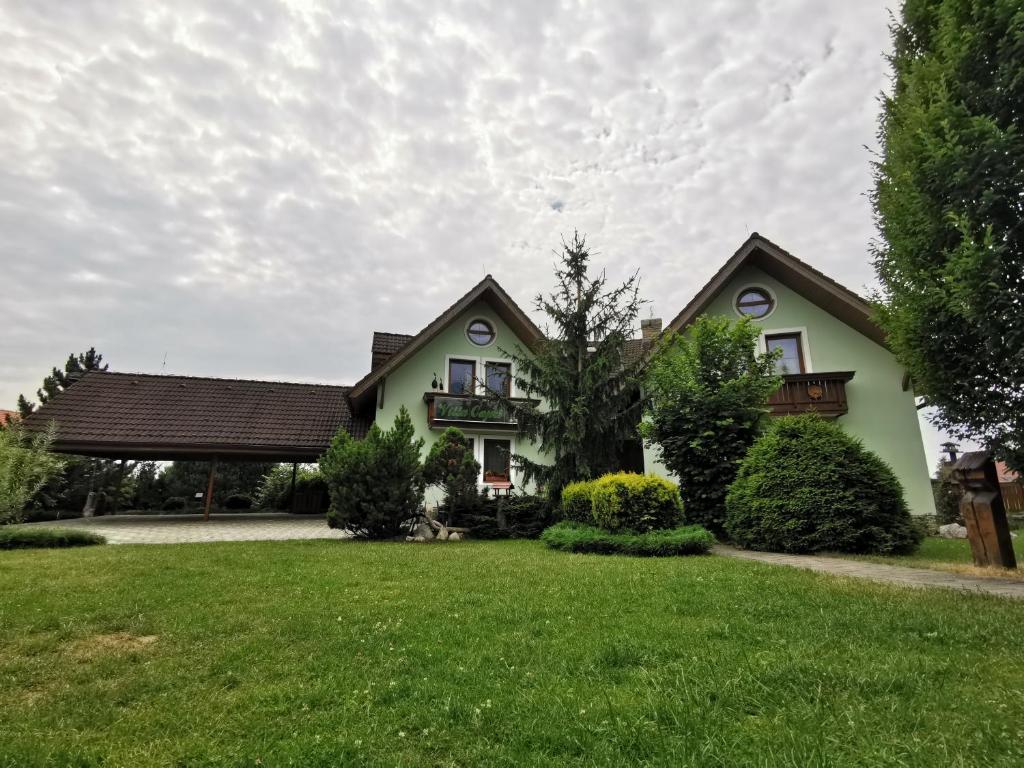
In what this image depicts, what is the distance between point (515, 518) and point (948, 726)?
11247mm

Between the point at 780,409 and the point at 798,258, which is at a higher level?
the point at 798,258

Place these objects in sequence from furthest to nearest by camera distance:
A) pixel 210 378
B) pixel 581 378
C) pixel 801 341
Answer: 1. pixel 210 378
2. pixel 801 341
3. pixel 581 378

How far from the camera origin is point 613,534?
9.77 metres

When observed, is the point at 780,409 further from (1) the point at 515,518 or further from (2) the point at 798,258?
(1) the point at 515,518

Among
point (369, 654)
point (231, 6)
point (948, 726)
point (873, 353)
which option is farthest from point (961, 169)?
point (873, 353)

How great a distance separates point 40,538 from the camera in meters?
10.1

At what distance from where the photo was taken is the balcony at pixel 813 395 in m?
14.8

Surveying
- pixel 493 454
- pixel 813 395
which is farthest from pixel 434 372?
pixel 813 395

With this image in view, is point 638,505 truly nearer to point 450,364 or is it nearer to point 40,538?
point 450,364

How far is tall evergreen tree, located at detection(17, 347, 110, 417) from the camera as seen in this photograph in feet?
82.2

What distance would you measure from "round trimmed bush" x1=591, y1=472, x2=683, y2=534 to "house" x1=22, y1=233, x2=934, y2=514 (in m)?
3.67

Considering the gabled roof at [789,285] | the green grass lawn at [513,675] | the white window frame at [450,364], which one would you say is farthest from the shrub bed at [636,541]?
the white window frame at [450,364]

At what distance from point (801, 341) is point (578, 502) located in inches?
402

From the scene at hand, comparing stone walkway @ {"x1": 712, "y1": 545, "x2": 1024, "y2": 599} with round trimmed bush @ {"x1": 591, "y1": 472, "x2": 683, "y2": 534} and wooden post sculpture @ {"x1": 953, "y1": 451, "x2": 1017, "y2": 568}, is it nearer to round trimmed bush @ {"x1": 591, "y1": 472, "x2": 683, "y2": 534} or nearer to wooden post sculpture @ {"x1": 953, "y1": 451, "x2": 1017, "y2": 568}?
wooden post sculpture @ {"x1": 953, "y1": 451, "x2": 1017, "y2": 568}
